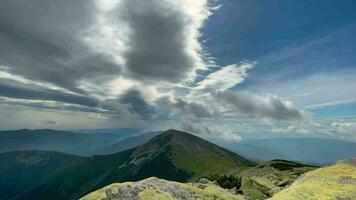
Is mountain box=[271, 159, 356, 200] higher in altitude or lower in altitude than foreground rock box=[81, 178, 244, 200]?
higher

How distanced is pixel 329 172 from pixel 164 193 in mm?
15790

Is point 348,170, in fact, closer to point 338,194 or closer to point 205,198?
point 338,194

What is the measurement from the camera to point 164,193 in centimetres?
2878

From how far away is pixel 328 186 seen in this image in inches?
1089

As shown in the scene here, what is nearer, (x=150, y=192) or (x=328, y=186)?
(x=328, y=186)

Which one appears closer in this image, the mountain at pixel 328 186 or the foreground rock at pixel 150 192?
the mountain at pixel 328 186

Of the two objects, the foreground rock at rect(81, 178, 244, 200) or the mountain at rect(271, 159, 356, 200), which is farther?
the foreground rock at rect(81, 178, 244, 200)

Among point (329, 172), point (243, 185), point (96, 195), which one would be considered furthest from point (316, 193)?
point (243, 185)

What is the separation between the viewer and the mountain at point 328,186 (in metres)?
26.1

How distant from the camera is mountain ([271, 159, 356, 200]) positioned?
26078 mm

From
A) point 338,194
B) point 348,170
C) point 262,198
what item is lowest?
point 262,198

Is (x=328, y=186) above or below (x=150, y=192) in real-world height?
above

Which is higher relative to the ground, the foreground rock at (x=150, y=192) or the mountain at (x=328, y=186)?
the mountain at (x=328, y=186)

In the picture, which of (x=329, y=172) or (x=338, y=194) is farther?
(x=329, y=172)
